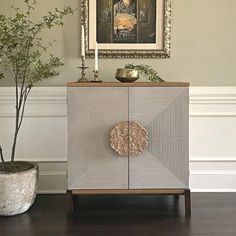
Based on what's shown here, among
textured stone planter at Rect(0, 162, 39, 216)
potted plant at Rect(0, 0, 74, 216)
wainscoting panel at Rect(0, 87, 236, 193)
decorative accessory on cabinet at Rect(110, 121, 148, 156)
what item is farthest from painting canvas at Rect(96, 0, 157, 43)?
textured stone planter at Rect(0, 162, 39, 216)

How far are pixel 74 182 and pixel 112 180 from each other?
0.81 ft

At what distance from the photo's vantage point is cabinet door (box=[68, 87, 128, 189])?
2.25m

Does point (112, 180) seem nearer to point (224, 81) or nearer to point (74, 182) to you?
point (74, 182)

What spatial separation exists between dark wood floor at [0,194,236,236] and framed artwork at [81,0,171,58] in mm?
1101

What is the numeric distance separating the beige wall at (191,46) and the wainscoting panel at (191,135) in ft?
0.36

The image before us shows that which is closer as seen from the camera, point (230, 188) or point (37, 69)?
point (37, 69)

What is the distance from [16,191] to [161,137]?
0.99 metres

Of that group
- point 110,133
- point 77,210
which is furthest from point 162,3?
point 77,210

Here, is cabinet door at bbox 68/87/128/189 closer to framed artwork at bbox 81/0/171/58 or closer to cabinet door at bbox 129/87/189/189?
cabinet door at bbox 129/87/189/189

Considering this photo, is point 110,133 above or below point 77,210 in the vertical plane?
above

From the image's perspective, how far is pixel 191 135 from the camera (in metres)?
2.79

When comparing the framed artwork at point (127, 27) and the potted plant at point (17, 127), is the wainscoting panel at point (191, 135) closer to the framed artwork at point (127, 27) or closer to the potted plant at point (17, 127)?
the potted plant at point (17, 127)

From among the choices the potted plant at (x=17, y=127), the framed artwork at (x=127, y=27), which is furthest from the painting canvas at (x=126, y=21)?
the potted plant at (x=17, y=127)

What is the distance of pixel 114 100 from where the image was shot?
88.7 inches
